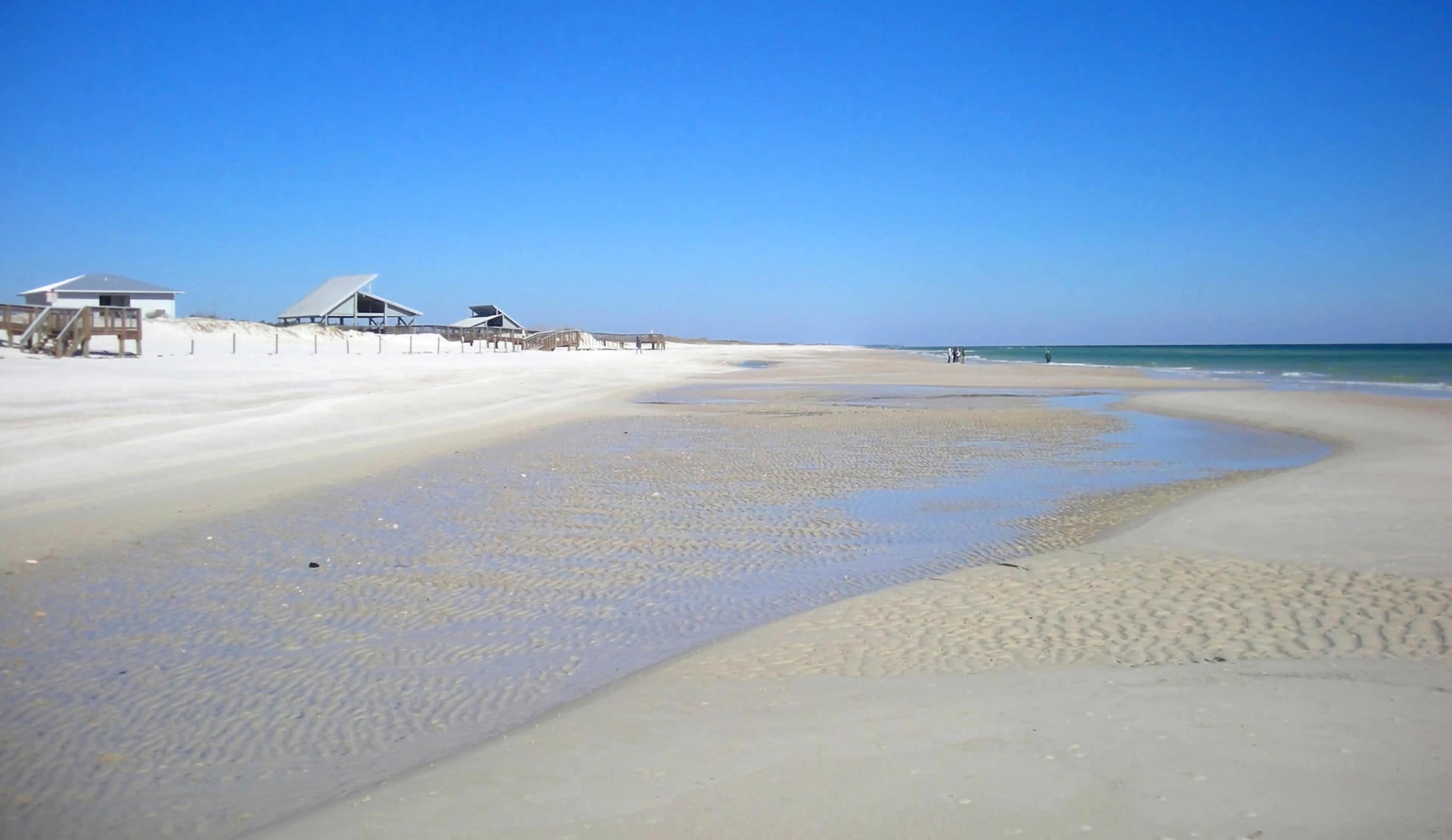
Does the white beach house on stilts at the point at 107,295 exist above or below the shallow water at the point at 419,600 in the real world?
above

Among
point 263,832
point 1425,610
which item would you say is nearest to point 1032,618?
point 1425,610

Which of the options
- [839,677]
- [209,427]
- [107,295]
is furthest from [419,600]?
[107,295]

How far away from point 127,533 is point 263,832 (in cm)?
647

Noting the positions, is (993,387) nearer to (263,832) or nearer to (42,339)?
(42,339)

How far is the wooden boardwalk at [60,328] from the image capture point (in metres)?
29.0

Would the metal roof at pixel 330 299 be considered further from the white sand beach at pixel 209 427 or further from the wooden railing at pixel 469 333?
the white sand beach at pixel 209 427

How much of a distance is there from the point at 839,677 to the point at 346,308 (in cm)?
6859

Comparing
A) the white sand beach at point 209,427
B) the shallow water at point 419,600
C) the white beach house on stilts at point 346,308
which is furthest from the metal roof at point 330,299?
the shallow water at point 419,600

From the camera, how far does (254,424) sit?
1581 centimetres

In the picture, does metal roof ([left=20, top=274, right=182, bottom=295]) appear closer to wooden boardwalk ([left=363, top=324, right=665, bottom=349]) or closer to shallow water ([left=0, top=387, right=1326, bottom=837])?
wooden boardwalk ([left=363, top=324, right=665, bottom=349])

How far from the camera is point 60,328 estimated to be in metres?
29.8

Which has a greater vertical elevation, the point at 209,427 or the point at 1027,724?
the point at 209,427

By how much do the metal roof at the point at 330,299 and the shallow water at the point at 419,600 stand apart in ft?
187

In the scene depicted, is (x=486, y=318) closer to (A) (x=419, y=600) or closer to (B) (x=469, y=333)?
(B) (x=469, y=333)
